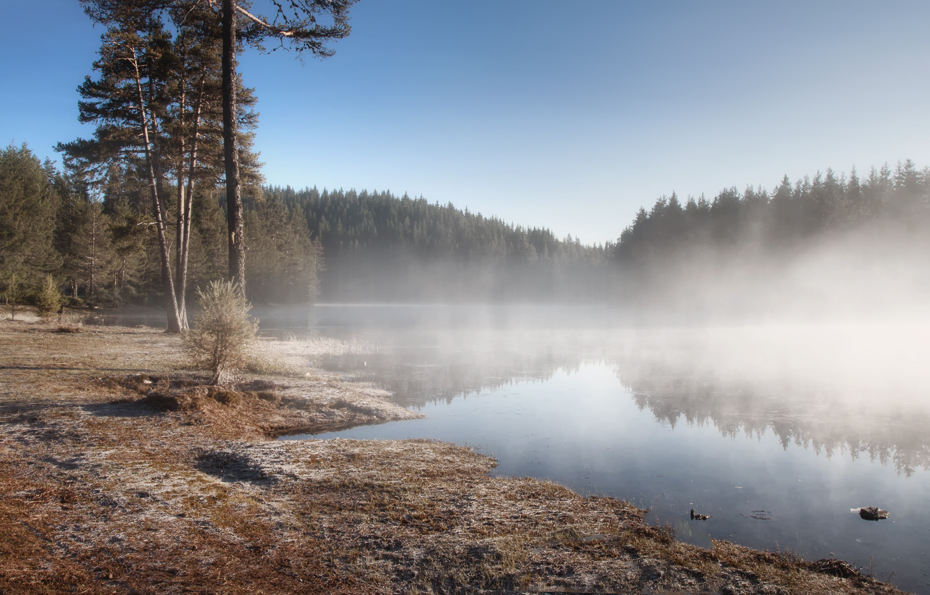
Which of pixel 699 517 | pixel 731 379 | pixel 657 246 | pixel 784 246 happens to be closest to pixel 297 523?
pixel 699 517

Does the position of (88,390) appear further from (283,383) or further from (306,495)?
(306,495)

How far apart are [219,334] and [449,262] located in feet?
378

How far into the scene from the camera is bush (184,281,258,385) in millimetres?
11188

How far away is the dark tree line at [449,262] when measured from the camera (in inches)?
4437

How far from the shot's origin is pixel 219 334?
11.3 metres

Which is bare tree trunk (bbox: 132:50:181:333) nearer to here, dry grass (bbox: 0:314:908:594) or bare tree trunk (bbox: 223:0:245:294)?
bare tree trunk (bbox: 223:0:245:294)

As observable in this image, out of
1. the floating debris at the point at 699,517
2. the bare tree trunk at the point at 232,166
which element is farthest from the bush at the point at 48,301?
the floating debris at the point at 699,517

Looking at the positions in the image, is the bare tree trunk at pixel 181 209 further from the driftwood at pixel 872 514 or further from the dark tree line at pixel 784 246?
the dark tree line at pixel 784 246

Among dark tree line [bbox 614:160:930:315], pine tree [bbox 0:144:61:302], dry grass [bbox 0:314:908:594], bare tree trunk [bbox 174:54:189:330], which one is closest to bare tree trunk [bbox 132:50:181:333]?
bare tree trunk [bbox 174:54:189:330]

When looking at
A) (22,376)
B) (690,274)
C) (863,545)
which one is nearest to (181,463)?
(22,376)

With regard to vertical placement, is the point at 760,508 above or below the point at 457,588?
below

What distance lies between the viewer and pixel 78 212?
47.8 m

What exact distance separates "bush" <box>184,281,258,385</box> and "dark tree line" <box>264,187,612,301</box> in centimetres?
9059

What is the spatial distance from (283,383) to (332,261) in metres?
115
